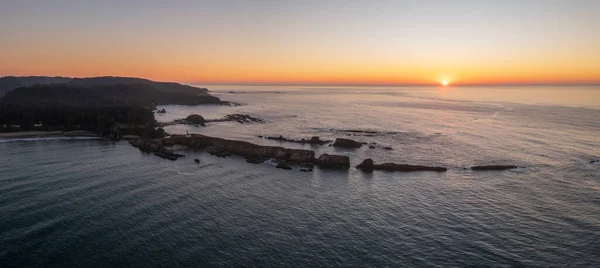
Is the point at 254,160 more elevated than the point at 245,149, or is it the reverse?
the point at 245,149

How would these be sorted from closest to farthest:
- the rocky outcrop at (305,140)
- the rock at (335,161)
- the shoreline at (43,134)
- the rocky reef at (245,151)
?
the rock at (335,161)
the rocky reef at (245,151)
the rocky outcrop at (305,140)
the shoreline at (43,134)

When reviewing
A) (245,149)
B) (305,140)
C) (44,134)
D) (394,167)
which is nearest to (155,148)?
(245,149)

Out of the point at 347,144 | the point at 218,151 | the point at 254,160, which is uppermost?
the point at 347,144

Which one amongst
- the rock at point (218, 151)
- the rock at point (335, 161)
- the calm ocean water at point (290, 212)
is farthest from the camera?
the rock at point (218, 151)

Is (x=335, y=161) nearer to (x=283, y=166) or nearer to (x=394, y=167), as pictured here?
(x=283, y=166)

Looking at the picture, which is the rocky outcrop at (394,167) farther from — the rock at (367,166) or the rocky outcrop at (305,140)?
the rocky outcrop at (305,140)

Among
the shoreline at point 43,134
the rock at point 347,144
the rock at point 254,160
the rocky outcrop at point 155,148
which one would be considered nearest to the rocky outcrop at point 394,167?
the rock at point 254,160

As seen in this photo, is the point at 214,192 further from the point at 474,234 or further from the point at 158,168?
the point at 474,234
